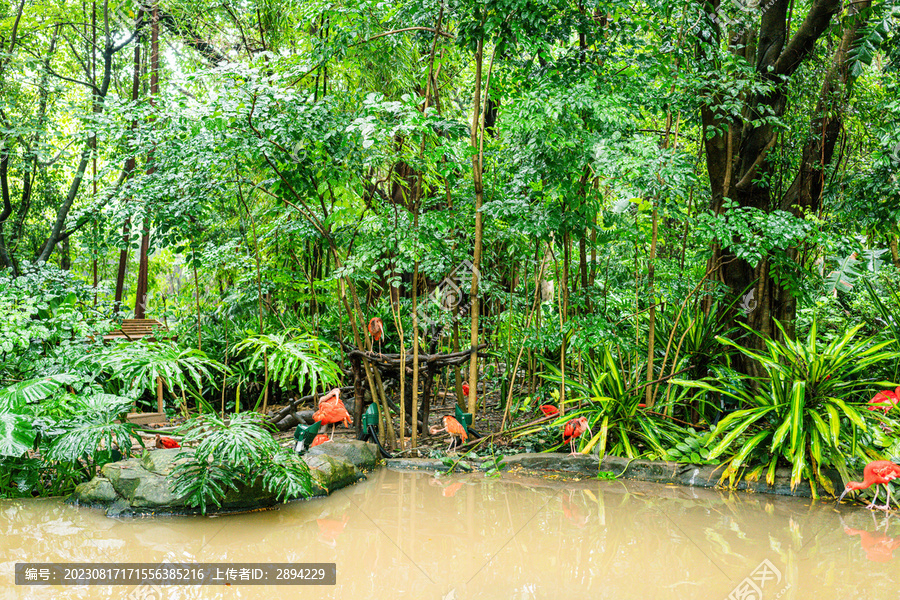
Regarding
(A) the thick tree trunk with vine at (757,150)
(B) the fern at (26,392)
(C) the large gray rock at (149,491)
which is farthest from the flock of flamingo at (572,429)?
(A) the thick tree trunk with vine at (757,150)

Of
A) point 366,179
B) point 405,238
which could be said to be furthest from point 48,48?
point 405,238

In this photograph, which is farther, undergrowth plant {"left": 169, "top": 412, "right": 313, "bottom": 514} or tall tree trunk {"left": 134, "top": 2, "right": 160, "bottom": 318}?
tall tree trunk {"left": 134, "top": 2, "right": 160, "bottom": 318}

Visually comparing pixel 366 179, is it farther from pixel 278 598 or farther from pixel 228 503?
pixel 278 598

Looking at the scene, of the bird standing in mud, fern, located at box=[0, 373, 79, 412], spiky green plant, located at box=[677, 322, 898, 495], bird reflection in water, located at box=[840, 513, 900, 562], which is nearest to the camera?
bird reflection in water, located at box=[840, 513, 900, 562]

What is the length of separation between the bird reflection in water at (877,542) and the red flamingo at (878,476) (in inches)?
7.1

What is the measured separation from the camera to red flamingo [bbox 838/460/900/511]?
3348 mm

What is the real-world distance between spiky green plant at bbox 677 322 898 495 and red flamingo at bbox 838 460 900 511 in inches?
9.1

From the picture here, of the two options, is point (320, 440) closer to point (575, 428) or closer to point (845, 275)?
point (575, 428)

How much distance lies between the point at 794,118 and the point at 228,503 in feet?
16.4

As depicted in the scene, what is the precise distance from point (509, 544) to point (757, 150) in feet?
12.4

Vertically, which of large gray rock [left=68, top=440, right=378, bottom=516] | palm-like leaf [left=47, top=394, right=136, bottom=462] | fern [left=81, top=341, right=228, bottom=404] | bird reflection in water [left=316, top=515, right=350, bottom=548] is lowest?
bird reflection in water [left=316, top=515, right=350, bottom=548]

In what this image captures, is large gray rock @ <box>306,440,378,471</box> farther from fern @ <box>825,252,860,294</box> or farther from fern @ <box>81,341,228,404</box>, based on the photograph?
fern @ <box>825,252,860,294</box>

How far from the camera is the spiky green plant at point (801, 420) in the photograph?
3.74 meters

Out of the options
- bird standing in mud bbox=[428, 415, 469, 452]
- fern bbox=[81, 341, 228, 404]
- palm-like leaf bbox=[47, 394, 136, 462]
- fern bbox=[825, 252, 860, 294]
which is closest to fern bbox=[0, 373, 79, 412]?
palm-like leaf bbox=[47, 394, 136, 462]
